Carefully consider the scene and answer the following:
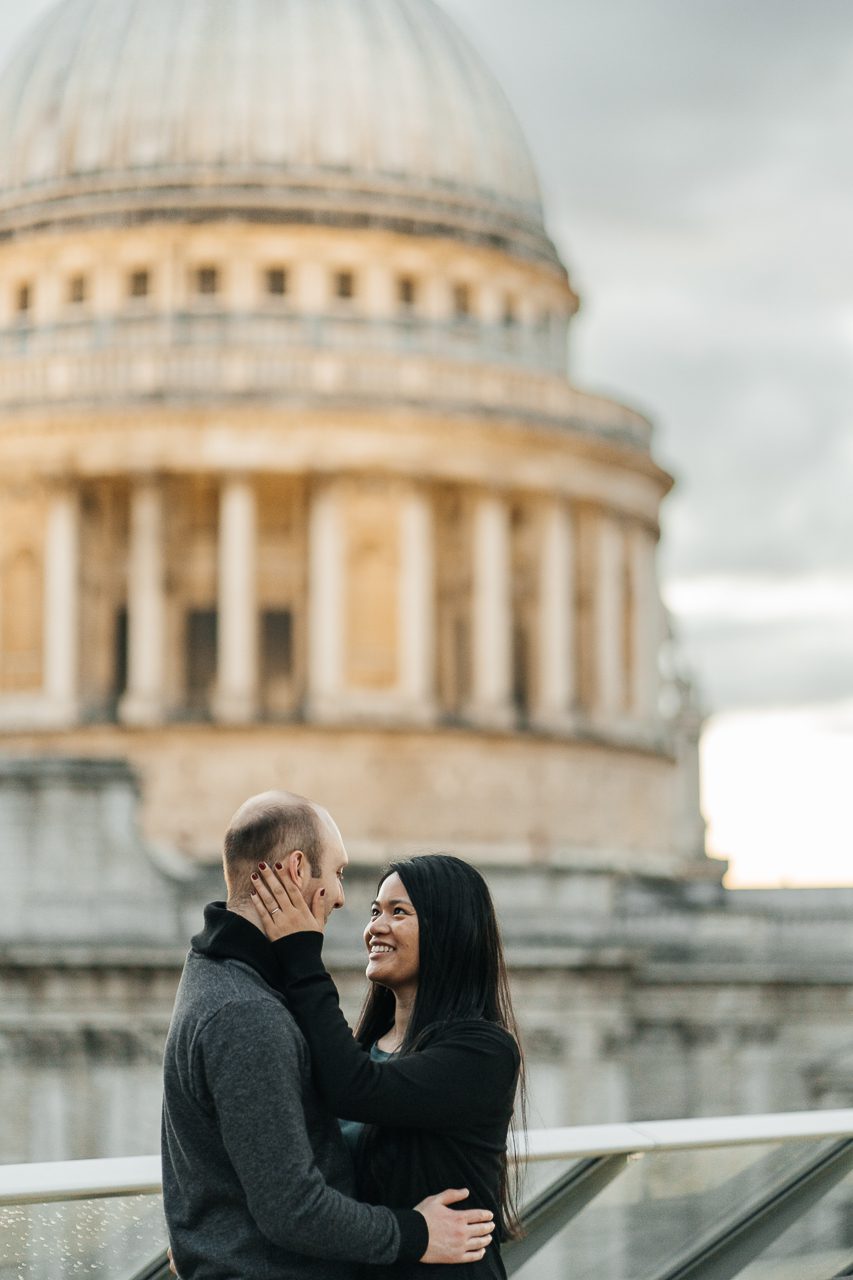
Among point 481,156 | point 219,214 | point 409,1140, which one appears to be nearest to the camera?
point 409,1140

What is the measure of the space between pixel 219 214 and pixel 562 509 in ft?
37.8

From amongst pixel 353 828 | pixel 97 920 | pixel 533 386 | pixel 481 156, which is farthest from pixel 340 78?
pixel 97 920

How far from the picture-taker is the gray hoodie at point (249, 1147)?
23.5 feet

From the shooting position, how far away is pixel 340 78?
64000 millimetres

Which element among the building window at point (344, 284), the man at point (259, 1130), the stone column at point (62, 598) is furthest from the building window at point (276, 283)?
the man at point (259, 1130)

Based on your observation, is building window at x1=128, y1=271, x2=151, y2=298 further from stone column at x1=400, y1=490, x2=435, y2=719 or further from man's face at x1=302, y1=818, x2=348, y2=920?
man's face at x1=302, y1=818, x2=348, y2=920

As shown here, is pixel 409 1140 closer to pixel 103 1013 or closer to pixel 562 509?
pixel 103 1013

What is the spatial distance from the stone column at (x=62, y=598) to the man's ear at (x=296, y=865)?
49130mm

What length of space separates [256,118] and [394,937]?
57049 mm

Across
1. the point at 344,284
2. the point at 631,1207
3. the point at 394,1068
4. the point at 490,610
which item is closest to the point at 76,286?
the point at 344,284

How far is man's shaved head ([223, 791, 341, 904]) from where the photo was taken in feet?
24.6

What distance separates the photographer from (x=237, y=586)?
55781 millimetres

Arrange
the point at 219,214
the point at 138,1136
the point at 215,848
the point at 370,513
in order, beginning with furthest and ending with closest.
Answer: the point at 219,214
the point at 370,513
the point at 215,848
the point at 138,1136

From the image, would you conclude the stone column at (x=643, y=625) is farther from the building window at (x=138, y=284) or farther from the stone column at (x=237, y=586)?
the building window at (x=138, y=284)
